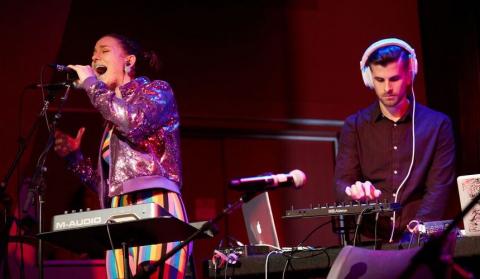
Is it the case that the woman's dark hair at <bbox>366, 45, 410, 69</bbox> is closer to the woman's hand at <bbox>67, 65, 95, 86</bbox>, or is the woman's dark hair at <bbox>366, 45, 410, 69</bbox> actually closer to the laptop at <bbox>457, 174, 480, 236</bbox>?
the laptop at <bbox>457, 174, 480, 236</bbox>

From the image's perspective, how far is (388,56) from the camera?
14.6 ft

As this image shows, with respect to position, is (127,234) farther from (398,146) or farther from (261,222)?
(398,146)

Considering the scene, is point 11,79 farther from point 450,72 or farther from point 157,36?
point 450,72

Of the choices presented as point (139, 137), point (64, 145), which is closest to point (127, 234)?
point (139, 137)

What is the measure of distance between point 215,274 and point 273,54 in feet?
13.7

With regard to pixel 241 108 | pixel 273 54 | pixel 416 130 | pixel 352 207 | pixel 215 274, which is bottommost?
pixel 215 274

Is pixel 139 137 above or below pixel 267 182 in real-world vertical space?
above

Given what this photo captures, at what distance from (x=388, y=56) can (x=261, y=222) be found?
1153mm

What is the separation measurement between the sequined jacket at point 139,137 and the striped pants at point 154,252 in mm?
45

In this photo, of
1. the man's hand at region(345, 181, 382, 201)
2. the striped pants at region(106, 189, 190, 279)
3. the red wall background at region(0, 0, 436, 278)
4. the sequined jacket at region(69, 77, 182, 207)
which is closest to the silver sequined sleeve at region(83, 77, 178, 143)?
the sequined jacket at region(69, 77, 182, 207)

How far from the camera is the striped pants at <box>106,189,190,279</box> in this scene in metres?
3.59

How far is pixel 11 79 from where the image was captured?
21.0ft

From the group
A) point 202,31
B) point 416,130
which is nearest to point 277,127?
point 202,31

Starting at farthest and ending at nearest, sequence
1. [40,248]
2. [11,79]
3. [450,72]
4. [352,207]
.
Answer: [450,72] < [11,79] < [40,248] < [352,207]
